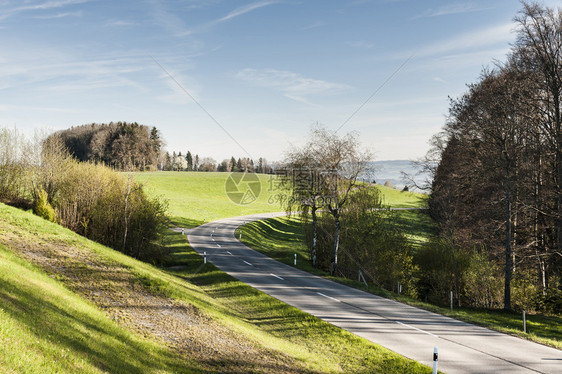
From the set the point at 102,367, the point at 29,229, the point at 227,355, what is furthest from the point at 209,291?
the point at 102,367

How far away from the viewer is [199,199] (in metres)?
77.8

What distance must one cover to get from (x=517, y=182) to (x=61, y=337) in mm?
24489

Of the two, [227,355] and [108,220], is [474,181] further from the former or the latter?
[108,220]

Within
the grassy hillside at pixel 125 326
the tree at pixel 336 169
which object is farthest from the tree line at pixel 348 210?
the grassy hillside at pixel 125 326

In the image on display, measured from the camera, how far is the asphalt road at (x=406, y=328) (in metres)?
12.0

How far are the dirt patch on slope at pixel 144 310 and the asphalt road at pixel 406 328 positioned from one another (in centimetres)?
515

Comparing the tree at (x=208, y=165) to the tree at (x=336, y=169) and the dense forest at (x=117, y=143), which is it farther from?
the tree at (x=336, y=169)

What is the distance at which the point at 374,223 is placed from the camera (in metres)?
29.1

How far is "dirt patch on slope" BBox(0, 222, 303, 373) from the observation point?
10.2 meters

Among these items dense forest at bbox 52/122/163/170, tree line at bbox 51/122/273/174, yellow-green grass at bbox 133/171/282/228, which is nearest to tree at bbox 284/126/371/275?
yellow-green grass at bbox 133/171/282/228

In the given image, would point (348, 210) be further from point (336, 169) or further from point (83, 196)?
point (83, 196)

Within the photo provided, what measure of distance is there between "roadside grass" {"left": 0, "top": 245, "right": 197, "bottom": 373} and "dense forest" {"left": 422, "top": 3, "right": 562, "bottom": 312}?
20371 mm

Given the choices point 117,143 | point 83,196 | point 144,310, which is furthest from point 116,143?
point 144,310

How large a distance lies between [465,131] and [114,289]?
26.0 meters
